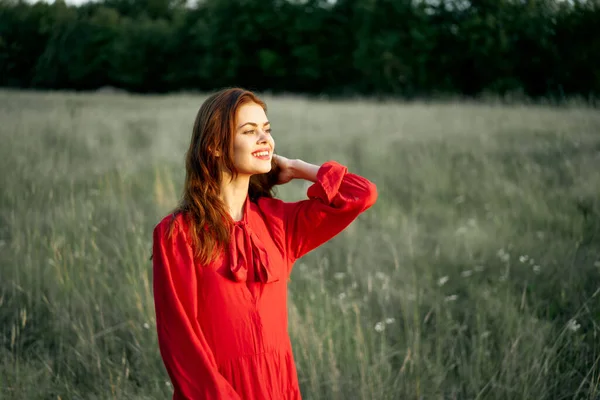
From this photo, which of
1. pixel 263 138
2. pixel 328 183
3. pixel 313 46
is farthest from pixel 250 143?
pixel 313 46

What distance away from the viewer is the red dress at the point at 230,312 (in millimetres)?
1416

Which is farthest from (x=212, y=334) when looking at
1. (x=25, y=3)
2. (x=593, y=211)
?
(x=25, y=3)

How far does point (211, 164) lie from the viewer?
63.9 inches

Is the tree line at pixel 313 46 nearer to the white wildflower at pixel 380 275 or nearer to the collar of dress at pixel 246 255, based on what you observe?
the white wildflower at pixel 380 275

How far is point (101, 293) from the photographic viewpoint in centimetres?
300

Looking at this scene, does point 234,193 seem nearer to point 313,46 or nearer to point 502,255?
point 502,255

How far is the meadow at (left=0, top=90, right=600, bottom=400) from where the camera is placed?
2.46 metres

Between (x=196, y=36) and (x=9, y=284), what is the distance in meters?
35.8

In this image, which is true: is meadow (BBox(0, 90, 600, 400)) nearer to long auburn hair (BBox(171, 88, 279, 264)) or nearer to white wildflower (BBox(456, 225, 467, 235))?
white wildflower (BBox(456, 225, 467, 235))

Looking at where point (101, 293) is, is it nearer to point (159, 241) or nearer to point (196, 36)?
point (159, 241)

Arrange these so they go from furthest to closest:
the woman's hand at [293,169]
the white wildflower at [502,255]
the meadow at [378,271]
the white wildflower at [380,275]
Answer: the white wildflower at [502,255] < the white wildflower at [380,275] < the meadow at [378,271] < the woman's hand at [293,169]

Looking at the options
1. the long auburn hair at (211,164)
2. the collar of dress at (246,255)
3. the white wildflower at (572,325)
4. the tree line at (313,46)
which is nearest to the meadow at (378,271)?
the white wildflower at (572,325)

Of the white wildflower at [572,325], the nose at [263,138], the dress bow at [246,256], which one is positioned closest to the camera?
the dress bow at [246,256]

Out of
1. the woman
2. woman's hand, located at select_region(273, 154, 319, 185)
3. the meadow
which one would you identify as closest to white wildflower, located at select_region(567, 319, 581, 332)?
the meadow
